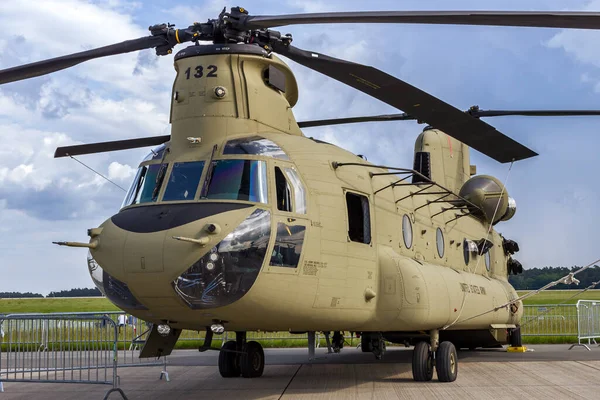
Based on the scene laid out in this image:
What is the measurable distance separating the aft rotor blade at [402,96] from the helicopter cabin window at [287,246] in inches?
88.2

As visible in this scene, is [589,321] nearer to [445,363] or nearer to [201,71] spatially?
[445,363]

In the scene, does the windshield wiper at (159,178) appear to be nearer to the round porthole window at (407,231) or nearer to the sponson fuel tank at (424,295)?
the sponson fuel tank at (424,295)

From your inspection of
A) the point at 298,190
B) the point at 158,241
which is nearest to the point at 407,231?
the point at 298,190

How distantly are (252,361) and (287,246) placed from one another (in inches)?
164

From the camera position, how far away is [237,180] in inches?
367

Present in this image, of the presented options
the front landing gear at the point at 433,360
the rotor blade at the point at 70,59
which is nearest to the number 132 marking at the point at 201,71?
the rotor blade at the point at 70,59

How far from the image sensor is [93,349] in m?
11.5

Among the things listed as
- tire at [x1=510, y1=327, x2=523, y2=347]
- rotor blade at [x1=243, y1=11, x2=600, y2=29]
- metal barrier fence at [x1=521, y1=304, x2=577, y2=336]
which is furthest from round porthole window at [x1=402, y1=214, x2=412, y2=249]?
tire at [x1=510, y1=327, x2=523, y2=347]

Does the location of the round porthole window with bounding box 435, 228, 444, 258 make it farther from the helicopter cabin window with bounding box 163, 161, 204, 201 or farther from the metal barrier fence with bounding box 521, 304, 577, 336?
the helicopter cabin window with bounding box 163, 161, 204, 201

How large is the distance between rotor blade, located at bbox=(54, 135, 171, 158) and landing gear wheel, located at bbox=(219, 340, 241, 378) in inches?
139

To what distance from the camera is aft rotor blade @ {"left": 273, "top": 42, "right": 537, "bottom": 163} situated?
10.1m

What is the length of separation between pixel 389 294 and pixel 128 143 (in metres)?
4.70

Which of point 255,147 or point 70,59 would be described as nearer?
point 255,147

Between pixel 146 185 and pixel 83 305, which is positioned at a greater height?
pixel 146 185
